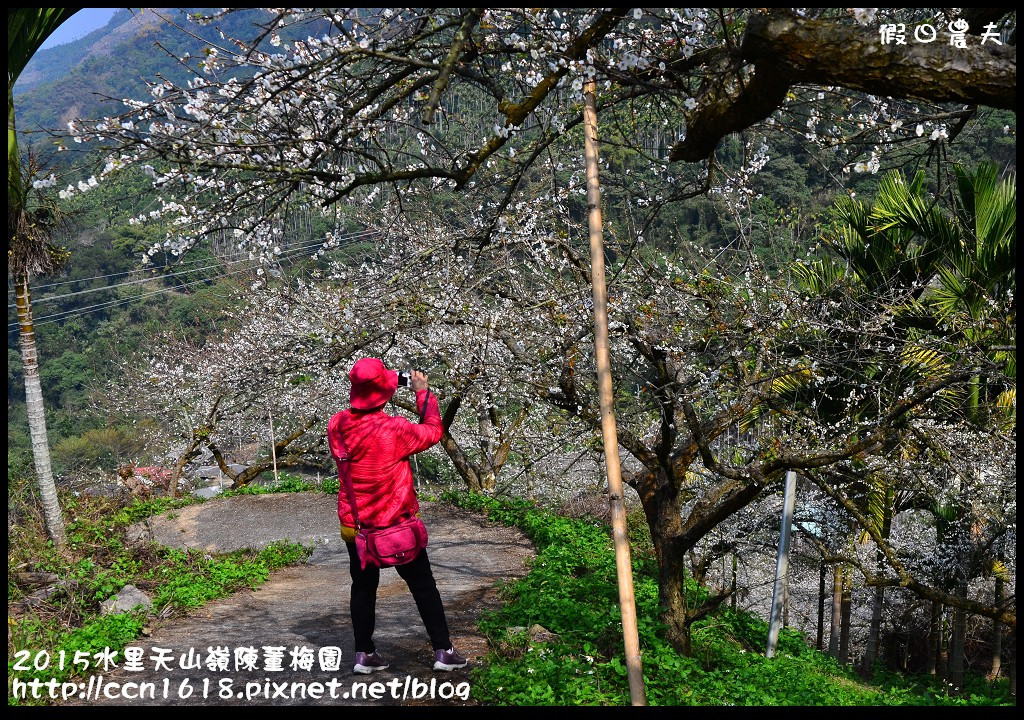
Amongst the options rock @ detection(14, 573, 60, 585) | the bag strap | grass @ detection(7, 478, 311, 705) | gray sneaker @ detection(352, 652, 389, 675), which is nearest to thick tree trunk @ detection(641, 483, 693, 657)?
gray sneaker @ detection(352, 652, 389, 675)

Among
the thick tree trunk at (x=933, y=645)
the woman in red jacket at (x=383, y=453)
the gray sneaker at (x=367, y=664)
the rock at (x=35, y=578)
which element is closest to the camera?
the woman in red jacket at (x=383, y=453)

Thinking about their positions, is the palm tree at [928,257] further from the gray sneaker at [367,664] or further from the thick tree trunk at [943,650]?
the gray sneaker at [367,664]

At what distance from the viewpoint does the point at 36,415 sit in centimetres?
692

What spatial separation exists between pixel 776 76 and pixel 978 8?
1.25 metres

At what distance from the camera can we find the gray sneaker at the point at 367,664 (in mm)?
4223

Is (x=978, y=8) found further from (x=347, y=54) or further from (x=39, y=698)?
(x=39, y=698)

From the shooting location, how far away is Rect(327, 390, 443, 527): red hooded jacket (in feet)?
13.1

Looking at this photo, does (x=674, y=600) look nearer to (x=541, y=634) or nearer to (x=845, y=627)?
(x=541, y=634)

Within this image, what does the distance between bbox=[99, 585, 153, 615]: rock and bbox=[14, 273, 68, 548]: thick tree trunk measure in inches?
69.8

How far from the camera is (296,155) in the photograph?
174 inches

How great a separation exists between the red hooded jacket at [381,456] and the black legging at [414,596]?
1.02 ft

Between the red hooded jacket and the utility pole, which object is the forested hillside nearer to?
the utility pole

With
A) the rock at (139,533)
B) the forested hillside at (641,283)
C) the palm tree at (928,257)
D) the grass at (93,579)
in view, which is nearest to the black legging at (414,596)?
the forested hillside at (641,283)

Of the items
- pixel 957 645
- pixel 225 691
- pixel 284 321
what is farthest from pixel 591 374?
pixel 284 321
